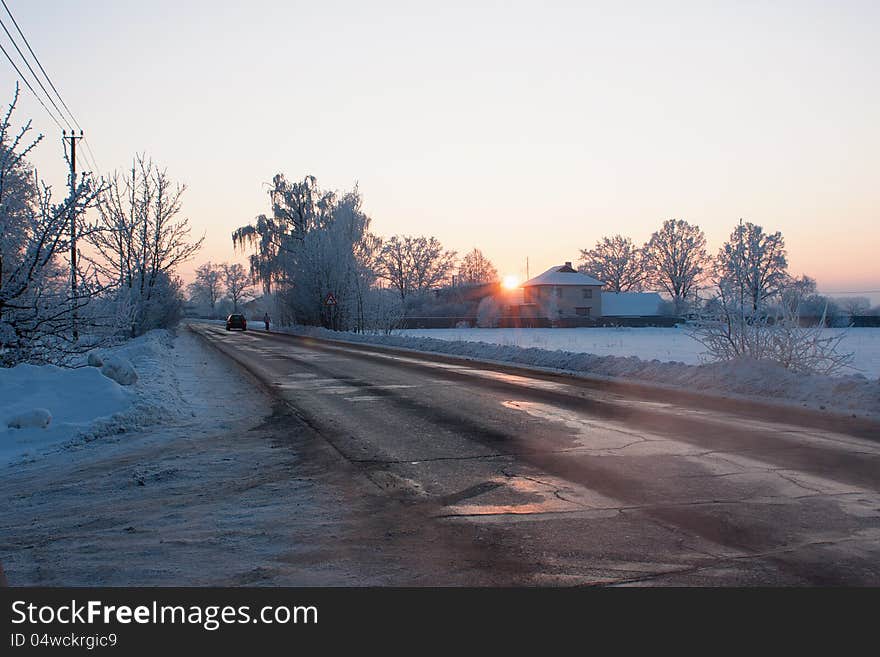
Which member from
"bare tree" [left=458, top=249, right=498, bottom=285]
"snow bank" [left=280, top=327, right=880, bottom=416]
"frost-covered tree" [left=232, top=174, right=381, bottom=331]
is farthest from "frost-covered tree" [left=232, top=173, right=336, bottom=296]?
→ "bare tree" [left=458, top=249, right=498, bottom=285]

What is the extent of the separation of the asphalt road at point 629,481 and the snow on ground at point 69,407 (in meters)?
2.54

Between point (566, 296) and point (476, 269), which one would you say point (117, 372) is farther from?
point (476, 269)

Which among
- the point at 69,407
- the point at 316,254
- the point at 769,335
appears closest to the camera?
the point at 69,407

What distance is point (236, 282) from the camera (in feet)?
530

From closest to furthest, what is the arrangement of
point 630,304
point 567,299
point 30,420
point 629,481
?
point 629,481
point 30,420
point 567,299
point 630,304

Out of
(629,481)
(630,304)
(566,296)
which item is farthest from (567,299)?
(629,481)

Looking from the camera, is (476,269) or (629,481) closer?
(629,481)

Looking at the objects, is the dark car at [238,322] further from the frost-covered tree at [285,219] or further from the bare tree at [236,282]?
the bare tree at [236,282]

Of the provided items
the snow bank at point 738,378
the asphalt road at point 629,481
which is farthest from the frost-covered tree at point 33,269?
the snow bank at point 738,378

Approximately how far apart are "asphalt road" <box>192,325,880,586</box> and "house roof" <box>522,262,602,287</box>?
271 feet

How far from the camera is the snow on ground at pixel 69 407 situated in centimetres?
961

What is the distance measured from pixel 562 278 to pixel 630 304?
10.2 metres

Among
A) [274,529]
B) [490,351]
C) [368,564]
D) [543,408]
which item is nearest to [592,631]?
[368,564]

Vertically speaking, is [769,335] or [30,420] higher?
[769,335]
